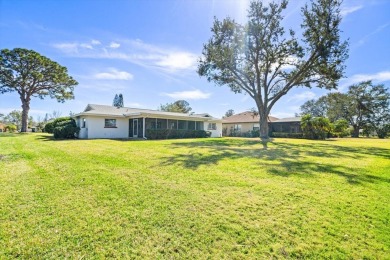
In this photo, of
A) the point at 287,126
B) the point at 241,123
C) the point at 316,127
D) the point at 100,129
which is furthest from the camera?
the point at 241,123

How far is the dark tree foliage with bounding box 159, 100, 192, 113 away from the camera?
180 ft

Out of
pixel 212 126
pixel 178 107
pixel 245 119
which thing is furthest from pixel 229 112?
pixel 212 126

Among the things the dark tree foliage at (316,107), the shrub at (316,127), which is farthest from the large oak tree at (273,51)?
the dark tree foliage at (316,107)

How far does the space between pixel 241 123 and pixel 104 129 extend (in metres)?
24.6

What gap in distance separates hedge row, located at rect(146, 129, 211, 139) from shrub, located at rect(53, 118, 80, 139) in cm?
681

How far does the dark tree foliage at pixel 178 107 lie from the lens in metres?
54.7

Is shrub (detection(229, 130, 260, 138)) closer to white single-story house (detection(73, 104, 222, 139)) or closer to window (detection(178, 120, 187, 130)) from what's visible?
window (detection(178, 120, 187, 130))

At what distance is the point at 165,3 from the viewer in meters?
12.0

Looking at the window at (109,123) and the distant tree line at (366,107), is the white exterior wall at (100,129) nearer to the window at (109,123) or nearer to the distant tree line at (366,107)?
the window at (109,123)

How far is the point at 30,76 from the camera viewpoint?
32406 millimetres

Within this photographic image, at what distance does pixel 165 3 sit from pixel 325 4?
52.7 feet

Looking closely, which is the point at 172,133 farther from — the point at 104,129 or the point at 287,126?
the point at 287,126

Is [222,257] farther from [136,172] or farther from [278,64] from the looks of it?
[278,64]

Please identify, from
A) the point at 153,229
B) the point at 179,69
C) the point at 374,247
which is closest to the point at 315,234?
the point at 374,247
